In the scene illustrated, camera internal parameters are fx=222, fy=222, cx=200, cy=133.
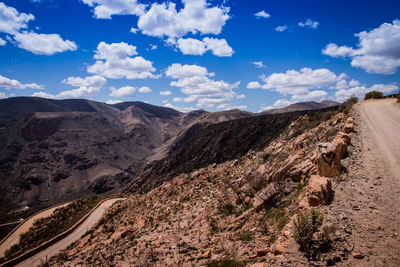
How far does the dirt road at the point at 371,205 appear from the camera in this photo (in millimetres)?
4234

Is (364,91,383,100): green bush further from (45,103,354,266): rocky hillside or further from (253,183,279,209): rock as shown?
(253,183,279,209): rock

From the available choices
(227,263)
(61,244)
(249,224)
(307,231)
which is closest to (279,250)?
(307,231)

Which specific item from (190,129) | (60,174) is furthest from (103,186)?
Result: (190,129)

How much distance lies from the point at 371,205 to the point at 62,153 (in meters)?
129

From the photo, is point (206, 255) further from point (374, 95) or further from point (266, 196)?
point (374, 95)

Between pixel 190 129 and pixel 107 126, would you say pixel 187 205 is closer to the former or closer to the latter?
pixel 190 129

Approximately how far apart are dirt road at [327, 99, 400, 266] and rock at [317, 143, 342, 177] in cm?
38

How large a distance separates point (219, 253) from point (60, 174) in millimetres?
112441

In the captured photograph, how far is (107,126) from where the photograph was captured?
147875 millimetres

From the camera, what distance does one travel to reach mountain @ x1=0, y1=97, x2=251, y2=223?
8794 cm

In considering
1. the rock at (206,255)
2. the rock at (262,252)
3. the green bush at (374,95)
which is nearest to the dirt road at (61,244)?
the rock at (206,255)

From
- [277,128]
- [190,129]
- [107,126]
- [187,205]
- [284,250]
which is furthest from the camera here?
[107,126]

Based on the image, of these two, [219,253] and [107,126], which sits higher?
[107,126]

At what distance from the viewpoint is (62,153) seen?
111750 mm
